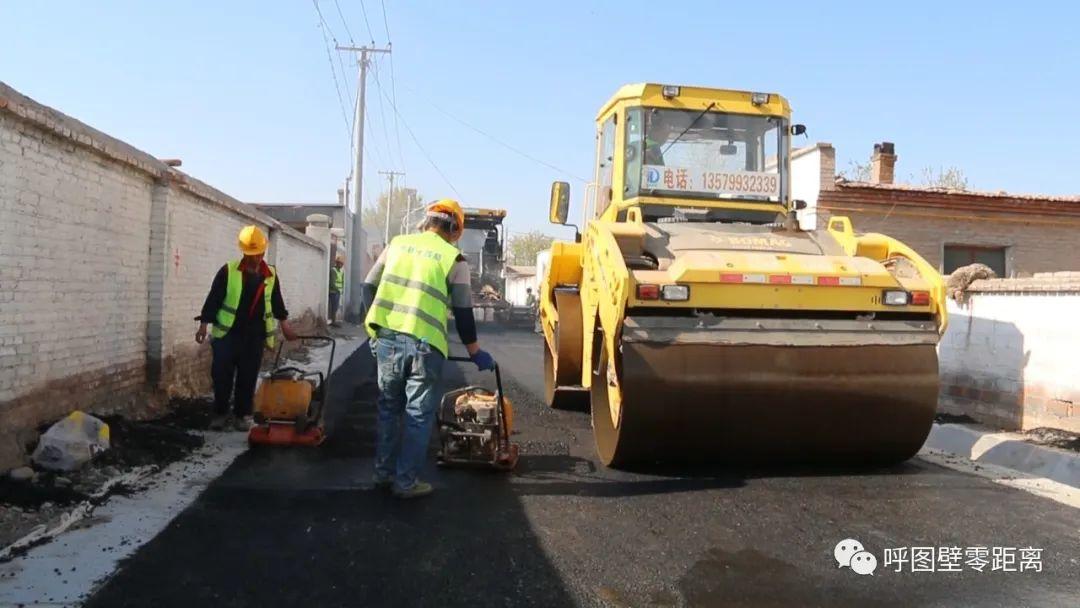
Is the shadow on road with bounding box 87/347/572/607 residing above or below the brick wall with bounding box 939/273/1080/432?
below

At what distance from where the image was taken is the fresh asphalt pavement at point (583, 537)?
3469 mm

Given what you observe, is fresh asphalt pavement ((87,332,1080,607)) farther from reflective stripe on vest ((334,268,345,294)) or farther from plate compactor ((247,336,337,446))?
reflective stripe on vest ((334,268,345,294))

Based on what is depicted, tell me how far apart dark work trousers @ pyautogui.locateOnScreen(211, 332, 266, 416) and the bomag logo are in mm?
3637

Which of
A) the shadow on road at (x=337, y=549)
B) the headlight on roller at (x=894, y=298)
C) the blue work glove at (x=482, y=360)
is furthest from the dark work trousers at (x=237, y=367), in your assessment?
the headlight on roller at (x=894, y=298)

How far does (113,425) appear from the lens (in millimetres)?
5766

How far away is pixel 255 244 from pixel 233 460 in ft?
5.94

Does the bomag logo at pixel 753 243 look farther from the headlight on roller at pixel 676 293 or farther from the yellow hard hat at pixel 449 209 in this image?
the yellow hard hat at pixel 449 209

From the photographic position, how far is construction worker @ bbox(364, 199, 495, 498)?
4883 mm

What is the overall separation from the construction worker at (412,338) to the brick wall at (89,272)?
2078 millimetres

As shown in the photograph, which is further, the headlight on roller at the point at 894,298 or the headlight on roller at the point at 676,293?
the headlight on roller at the point at 894,298

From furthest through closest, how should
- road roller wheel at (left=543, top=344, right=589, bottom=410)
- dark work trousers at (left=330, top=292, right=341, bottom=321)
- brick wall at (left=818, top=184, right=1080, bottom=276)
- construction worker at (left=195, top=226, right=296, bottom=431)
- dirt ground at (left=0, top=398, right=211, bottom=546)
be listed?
dark work trousers at (left=330, top=292, right=341, bottom=321), brick wall at (left=818, top=184, right=1080, bottom=276), road roller wheel at (left=543, top=344, right=589, bottom=410), construction worker at (left=195, top=226, right=296, bottom=431), dirt ground at (left=0, top=398, right=211, bottom=546)

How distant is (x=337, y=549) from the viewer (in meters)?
3.90

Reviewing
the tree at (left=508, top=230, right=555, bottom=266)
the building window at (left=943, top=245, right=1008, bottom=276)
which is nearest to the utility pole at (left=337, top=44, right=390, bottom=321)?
the building window at (left=943, top=245, right=1008, bottom=276)

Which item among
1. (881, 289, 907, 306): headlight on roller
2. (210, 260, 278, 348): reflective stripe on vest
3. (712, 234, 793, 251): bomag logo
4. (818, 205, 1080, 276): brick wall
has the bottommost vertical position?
(210, 260, 278, 348): reflective stripe on vest
